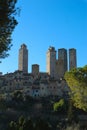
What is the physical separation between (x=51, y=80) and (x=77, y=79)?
68.9 metres

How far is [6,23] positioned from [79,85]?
2843 centimetres

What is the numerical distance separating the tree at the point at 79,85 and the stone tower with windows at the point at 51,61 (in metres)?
82.7

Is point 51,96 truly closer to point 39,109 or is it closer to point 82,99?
point 39,109

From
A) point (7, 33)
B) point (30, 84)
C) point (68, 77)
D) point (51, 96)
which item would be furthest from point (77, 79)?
point (30, 84)

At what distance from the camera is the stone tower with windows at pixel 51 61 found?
13388 centimetres

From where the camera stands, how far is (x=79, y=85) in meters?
48.3

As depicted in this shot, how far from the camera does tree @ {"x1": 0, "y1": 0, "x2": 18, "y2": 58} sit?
20.4m

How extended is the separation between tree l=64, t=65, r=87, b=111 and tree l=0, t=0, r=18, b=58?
2659 centimetres

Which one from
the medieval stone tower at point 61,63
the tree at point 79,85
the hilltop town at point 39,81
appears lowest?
the tree at point 79,85

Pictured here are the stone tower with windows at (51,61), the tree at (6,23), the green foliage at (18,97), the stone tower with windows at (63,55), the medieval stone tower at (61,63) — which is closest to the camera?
the tree at (6,23)

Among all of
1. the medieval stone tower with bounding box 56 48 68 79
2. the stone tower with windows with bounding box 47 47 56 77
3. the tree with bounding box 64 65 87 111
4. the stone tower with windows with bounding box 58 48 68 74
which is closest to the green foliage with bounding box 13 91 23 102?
the medieval stone tower with bounding box 56 48 68 79

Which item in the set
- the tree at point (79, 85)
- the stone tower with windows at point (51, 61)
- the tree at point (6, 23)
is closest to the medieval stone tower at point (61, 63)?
the stone tower with windows at point (51, 61)

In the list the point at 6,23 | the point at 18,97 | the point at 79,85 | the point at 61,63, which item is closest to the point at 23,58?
the point at 61,63

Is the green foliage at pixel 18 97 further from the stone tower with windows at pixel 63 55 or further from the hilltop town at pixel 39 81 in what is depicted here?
the stone tower with windows at pixel 63 55
